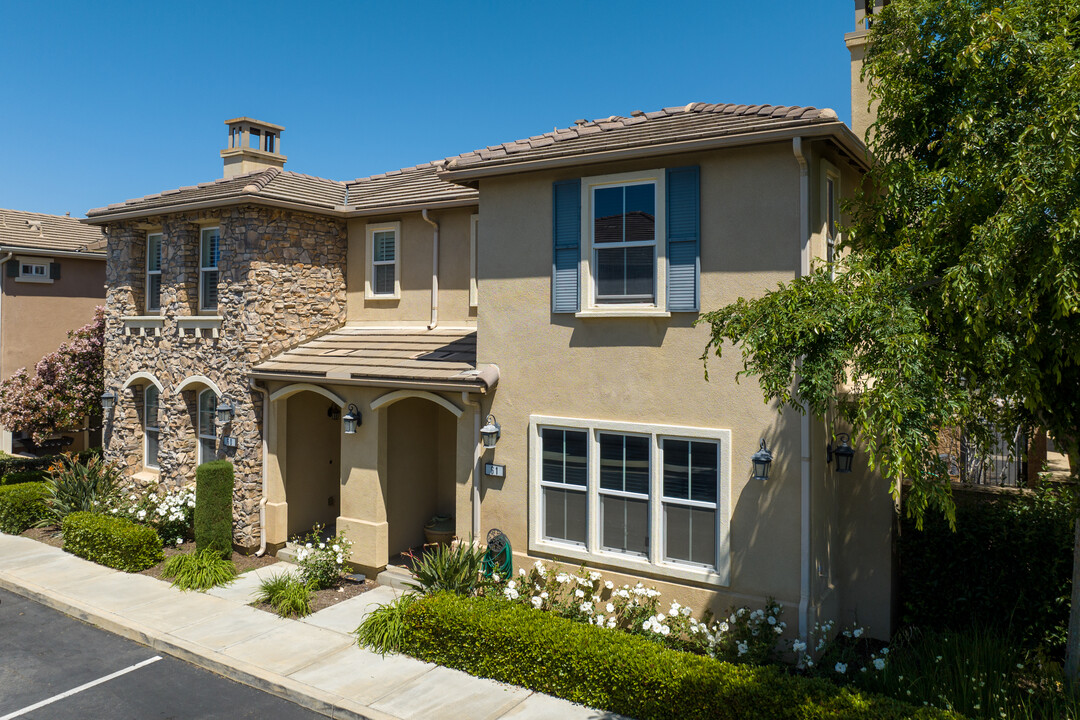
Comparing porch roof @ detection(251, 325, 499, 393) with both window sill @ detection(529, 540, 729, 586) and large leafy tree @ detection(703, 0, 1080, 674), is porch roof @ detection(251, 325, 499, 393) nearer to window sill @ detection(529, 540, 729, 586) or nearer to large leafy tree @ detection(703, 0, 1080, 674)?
window sill @ detection(529, 540, 729, 586)

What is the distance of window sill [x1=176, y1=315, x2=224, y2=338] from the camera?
47.8 ft

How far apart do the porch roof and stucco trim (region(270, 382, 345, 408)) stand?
0.72 feet

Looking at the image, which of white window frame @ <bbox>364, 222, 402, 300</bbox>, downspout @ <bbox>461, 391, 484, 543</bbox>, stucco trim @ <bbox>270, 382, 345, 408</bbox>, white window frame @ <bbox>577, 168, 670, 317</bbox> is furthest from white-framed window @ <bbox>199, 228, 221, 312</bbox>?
white window frame @ <bbox>577, 168, 670, 317</bbox>

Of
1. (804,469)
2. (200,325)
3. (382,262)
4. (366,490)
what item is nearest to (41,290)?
(200,325)

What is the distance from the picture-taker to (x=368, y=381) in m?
12.2

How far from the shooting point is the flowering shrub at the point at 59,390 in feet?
61.5

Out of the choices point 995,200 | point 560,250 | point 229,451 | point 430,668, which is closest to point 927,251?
point 995,200

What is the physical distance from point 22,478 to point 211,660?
12.0 meters

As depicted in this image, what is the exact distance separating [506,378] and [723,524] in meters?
3.77

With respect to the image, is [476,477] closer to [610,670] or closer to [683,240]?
[610,670]

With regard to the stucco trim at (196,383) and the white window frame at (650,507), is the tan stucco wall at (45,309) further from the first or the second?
the white window frame at (650,507)

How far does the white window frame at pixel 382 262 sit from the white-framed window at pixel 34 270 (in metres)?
13.1

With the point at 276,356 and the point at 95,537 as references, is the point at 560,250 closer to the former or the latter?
the point at 276,356

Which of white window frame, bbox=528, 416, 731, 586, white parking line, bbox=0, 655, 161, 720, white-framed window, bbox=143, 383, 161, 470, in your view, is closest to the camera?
white parking line, bbox=0, 655, 161, 720
